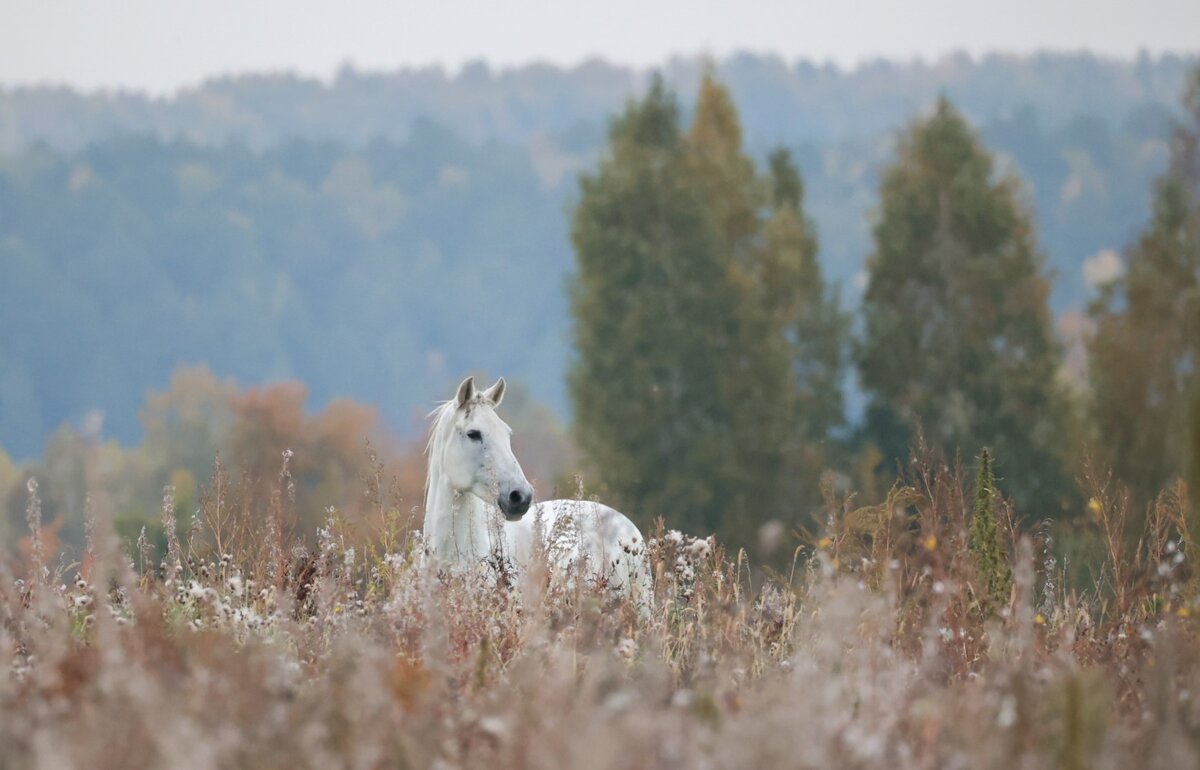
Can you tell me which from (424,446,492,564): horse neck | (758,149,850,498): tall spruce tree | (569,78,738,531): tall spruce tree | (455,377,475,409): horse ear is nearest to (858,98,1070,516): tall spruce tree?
(758,149,850,498): tall spruce tree

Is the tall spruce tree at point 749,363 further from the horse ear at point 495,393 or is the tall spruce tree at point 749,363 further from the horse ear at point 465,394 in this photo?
the horse ear at point 465,394

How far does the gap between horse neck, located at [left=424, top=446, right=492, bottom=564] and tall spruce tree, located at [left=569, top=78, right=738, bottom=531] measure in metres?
16.0

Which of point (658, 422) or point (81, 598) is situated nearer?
point (81, 598)

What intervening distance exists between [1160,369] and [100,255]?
8095 centimetres

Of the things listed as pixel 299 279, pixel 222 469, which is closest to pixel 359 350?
pixel 299 279

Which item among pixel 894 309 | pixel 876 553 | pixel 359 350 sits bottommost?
pixel 876 553

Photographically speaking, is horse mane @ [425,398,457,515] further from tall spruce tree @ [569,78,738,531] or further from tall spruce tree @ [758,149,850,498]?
tall spruce tree @ [758,149,850,498]

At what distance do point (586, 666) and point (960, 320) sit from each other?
22043 mm

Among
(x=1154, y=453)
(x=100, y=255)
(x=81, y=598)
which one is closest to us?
(x=81, y=598)

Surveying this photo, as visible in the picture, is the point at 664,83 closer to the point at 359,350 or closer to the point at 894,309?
the point at 894,309

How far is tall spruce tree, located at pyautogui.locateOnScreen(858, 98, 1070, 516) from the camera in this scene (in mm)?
26047

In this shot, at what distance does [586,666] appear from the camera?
575cm

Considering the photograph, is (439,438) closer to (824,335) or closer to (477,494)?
(477,494)

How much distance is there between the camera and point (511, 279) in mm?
106812
